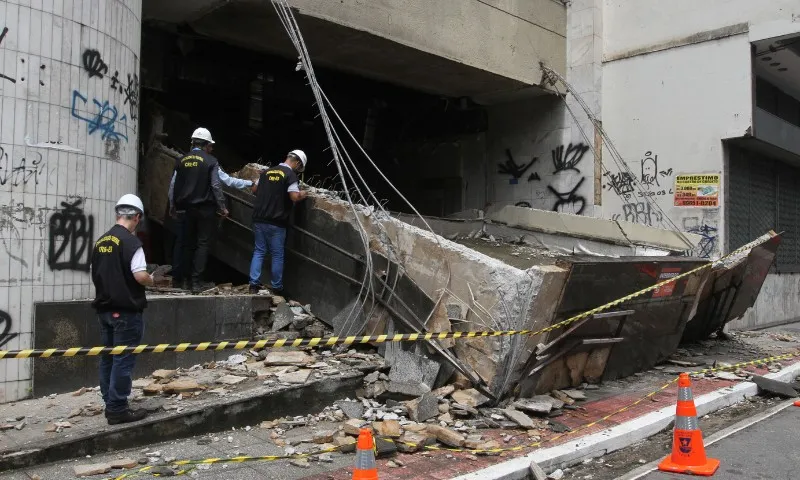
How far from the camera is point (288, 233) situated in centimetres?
765

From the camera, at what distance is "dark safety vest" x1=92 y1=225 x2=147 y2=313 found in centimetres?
459

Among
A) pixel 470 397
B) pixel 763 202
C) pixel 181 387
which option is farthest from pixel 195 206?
pixel 763 202

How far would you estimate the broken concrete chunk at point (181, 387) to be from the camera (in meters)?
5.29

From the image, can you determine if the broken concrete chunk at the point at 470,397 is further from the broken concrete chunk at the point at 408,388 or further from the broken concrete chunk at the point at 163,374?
the broken concrete chunk at the point at 163,374

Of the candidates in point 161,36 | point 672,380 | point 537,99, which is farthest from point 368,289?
point 537,99

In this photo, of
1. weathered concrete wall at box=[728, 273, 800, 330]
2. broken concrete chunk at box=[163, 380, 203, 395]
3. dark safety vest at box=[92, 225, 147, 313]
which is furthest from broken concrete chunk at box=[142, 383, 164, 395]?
weathered concrete wall at box=[728, 273, 800, 330]

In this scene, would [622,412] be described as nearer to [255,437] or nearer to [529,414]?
[529,414]

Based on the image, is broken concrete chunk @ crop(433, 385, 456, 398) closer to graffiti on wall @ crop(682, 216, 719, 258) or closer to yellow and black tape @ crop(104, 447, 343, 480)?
yellow and black tape @ crop(104, 447, 343, 480)

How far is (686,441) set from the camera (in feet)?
15.5

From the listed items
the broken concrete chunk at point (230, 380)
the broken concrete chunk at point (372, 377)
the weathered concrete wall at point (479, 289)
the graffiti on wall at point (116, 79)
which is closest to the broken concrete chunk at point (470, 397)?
the weathered concrete wall at point (479, 289)

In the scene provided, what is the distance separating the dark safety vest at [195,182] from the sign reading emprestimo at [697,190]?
29.6 ft

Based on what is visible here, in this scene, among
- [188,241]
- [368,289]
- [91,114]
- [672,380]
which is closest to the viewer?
[91,114]

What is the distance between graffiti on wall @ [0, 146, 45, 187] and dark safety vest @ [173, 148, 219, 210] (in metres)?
1.82

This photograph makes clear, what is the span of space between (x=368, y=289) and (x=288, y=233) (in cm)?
156
